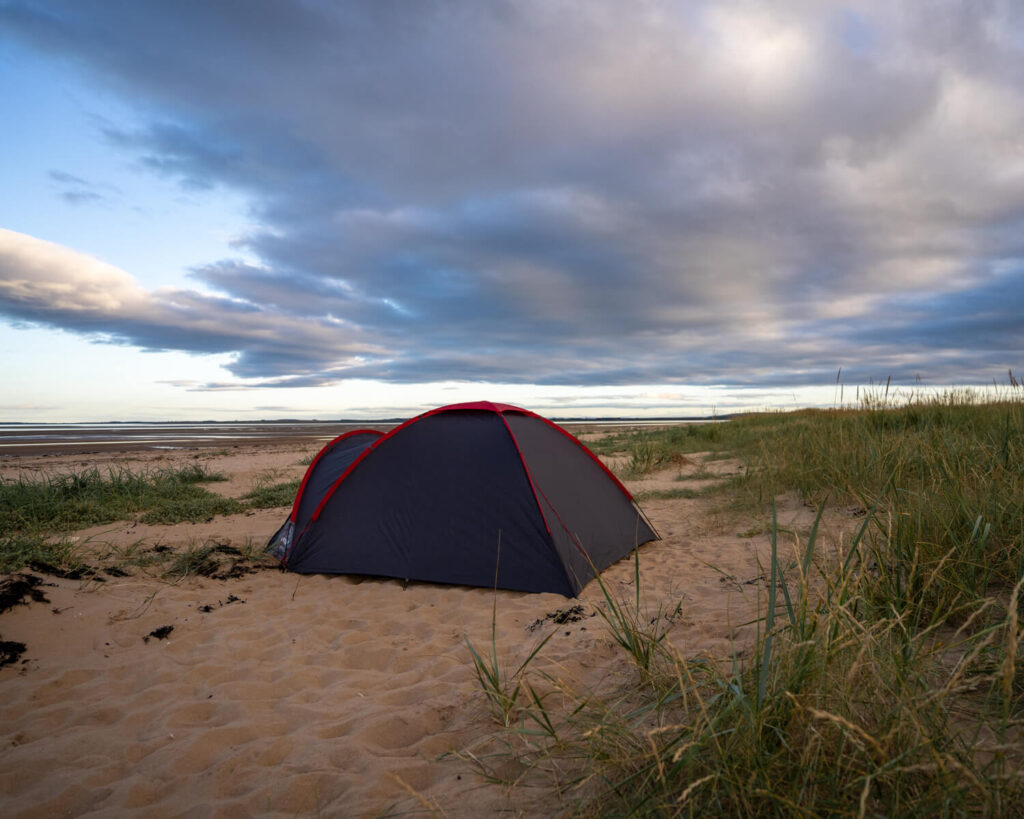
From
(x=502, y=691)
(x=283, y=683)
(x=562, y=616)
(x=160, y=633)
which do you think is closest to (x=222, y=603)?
(x=160, y=633)

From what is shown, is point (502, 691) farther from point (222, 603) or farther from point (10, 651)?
point (10, 651)

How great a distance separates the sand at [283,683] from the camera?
2320mm

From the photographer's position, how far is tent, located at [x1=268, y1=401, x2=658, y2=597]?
4883 mm

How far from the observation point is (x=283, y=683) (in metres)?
3.31

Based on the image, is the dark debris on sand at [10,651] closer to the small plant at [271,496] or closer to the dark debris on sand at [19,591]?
the dark debris on sand at [19,591]

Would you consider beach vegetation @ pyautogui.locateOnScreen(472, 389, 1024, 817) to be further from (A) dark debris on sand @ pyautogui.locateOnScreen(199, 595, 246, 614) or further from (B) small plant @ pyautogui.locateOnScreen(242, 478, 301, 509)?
(B) small plant @ pyautogui.locateOnScreen(242, 478, 301, 509)

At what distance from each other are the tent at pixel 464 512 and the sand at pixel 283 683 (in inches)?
7.4

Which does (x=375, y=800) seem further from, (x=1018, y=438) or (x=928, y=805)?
(x=1018, y=438)

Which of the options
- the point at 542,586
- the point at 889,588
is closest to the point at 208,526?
the point at 542,586

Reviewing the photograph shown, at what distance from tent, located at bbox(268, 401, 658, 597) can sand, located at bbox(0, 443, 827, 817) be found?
19cm

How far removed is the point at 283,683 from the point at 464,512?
2.09 m

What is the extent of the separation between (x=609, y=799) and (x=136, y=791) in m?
2.01

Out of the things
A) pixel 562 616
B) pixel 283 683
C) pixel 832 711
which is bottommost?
pixel 283 683

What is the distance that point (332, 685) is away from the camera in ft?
10.8
